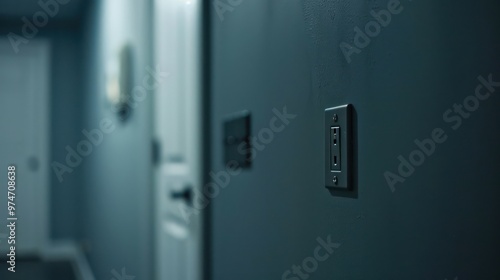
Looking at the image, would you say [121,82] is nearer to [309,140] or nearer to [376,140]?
[309,140]

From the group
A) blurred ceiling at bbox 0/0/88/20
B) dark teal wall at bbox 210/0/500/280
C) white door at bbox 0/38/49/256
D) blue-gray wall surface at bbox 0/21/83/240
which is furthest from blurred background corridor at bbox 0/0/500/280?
white door at bbox 0/38/49/256

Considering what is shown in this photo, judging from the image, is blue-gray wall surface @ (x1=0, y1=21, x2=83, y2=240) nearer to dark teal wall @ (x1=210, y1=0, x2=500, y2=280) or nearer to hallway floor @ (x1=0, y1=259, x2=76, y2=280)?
hallway floor @ (x1=0, y1=259, x2=76, y2=280)

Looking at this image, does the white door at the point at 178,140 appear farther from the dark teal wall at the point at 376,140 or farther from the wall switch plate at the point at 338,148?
the wall switch plate at the point at 338,148

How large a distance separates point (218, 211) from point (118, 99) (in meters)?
1.82

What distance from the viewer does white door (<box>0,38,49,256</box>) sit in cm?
580

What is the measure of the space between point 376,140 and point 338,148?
0.36 feet

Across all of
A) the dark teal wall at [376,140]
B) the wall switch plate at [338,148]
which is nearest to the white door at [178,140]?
the dark teal wall at [376,140]

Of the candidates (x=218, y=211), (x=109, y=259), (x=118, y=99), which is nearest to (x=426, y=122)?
(x=218, y=211)

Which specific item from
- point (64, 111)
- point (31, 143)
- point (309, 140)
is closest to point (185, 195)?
point (309, 140)

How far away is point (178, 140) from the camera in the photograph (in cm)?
240

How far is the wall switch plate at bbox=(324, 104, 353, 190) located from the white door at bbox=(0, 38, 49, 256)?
515 centimetres

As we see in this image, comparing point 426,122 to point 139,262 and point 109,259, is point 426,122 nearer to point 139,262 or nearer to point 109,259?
point 139,262

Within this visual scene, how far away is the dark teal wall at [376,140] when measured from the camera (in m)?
0.66

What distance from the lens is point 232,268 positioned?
61.2 inches
